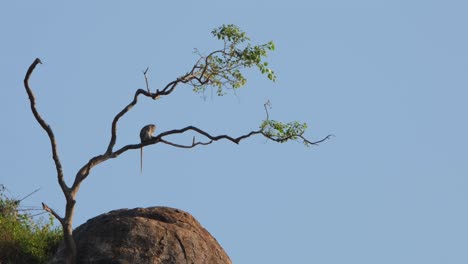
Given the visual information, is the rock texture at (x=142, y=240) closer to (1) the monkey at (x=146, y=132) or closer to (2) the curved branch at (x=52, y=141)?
(2) the curved branch at (x=52, y=141)

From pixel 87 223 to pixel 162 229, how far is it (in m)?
1.87

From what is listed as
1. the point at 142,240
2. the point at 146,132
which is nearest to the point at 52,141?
the point at 142,240

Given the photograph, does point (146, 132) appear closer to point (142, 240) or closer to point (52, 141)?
point (52, 141)

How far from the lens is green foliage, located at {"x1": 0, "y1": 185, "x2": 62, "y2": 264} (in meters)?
24.4

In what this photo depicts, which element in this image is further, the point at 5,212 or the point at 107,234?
the point at 5,212

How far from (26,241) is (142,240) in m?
5.55

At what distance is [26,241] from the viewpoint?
2450cm

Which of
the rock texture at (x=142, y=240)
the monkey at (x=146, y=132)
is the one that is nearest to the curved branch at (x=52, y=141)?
the rock texture at (x=142, y=240)

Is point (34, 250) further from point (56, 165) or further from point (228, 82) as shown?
point (228, 82)

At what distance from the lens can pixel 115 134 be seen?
69.4 feet

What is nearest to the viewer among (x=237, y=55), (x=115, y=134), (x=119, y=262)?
(x=119, y=262)

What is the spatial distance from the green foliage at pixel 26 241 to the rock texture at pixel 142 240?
3.58m

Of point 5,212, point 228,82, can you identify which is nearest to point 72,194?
point 228,82

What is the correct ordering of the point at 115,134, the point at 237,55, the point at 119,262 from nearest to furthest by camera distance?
the point at 119,262
the point at 115,134
the point at 237,55
